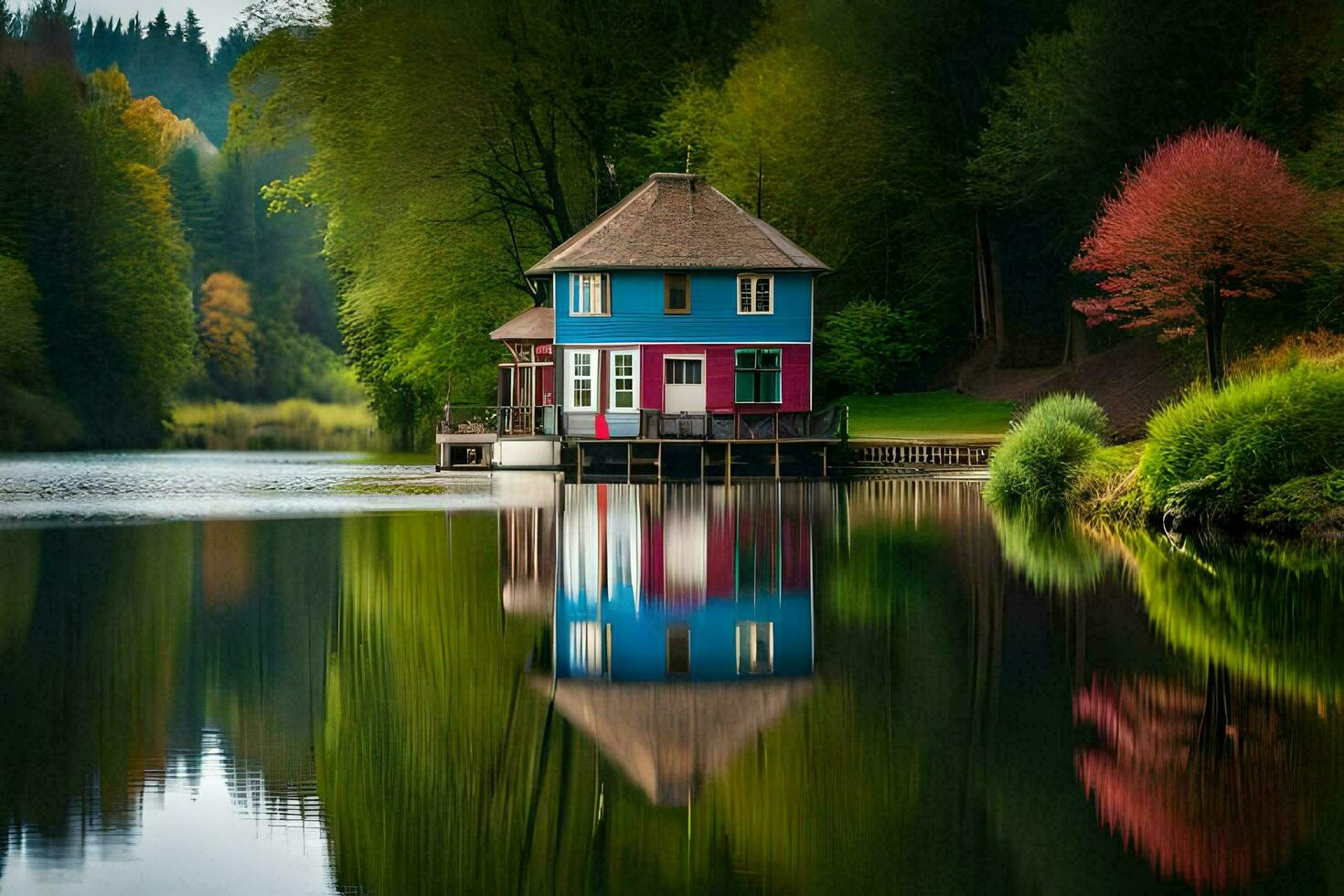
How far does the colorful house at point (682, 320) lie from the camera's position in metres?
52.3

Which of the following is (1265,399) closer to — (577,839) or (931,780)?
(931,780)

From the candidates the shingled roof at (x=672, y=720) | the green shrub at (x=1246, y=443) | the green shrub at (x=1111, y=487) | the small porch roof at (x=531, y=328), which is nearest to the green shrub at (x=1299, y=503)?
the green shrub at (x=1246, y=443)

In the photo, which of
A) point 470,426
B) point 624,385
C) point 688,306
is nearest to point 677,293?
point 688,306

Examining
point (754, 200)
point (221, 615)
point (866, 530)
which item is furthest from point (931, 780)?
point (754, 200)

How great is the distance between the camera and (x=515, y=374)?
57.3 metres

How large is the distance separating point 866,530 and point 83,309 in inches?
2594

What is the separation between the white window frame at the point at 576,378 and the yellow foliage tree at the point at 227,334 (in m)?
69.7

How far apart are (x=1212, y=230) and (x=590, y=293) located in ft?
56.3

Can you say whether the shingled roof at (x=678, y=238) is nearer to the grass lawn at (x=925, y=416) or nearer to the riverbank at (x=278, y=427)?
the grass lawn at (x=925, y=416)

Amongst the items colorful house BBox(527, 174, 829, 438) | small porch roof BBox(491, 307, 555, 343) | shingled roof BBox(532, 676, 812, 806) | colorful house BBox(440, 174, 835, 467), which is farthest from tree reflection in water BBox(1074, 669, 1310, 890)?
small porch roof BBox(491, 307, 555, 343)

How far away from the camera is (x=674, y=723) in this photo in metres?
10.8

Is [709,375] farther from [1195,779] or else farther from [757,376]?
[1195,779]

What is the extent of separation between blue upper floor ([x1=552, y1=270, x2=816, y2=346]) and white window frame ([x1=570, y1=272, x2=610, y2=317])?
1.0 inches

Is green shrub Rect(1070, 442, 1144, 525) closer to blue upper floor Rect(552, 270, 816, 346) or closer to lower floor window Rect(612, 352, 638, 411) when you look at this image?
blue upper floor Rect(552, 270, 816, 346)
